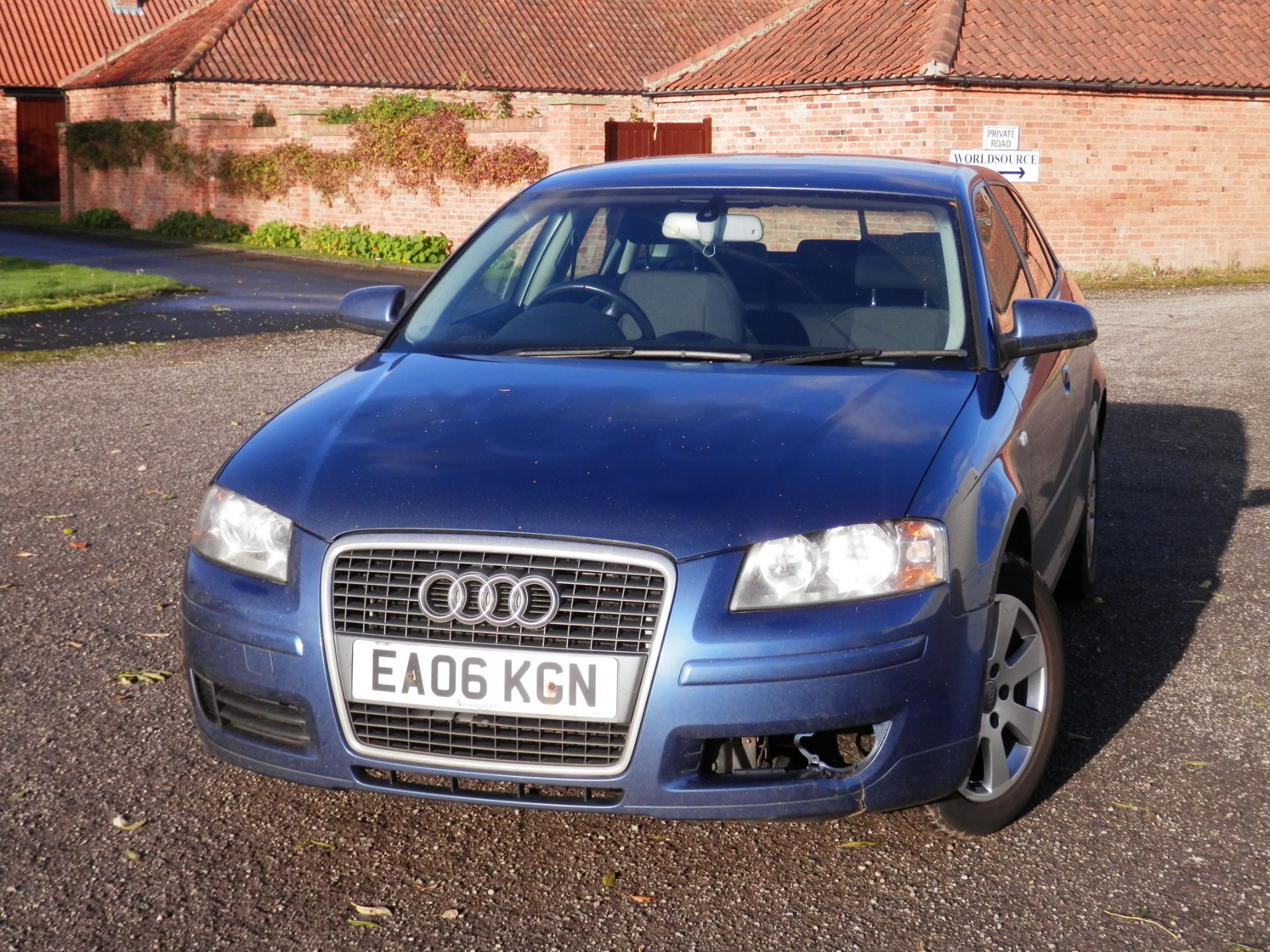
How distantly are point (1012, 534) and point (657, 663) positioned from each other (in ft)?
3.97

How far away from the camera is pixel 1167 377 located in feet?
39.6

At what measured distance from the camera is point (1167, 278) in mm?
23625

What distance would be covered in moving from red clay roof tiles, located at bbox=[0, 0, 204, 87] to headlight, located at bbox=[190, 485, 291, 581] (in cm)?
4522

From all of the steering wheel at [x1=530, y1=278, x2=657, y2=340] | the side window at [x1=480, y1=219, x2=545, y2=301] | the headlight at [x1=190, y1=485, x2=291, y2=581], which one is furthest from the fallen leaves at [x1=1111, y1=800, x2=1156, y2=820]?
the side window at [x1=480, y1=219, x2=545, y2=301]

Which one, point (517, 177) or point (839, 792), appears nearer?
point (839, 792)

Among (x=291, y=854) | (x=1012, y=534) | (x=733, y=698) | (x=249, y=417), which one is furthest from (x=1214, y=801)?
(x=249, y=417)

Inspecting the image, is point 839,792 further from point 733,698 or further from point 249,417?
point 249,417

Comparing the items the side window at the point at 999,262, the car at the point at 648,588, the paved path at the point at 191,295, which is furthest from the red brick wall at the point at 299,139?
the car at the point at 648,588

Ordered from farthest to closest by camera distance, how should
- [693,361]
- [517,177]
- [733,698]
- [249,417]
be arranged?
[517,177], [249,417], [693,361], [733,698]

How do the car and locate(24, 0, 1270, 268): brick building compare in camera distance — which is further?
locate(24, 0, 1270, 268): brick building

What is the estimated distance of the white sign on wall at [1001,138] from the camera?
22.3 metres

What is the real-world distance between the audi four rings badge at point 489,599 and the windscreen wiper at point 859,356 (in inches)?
51.5

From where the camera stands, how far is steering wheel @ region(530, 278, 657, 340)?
4.47 metres

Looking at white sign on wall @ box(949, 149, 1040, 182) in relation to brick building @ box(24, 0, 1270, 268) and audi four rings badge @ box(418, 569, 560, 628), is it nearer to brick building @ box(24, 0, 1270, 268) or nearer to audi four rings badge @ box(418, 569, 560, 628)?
brick building @ box(24, 0, 1270, 268)
